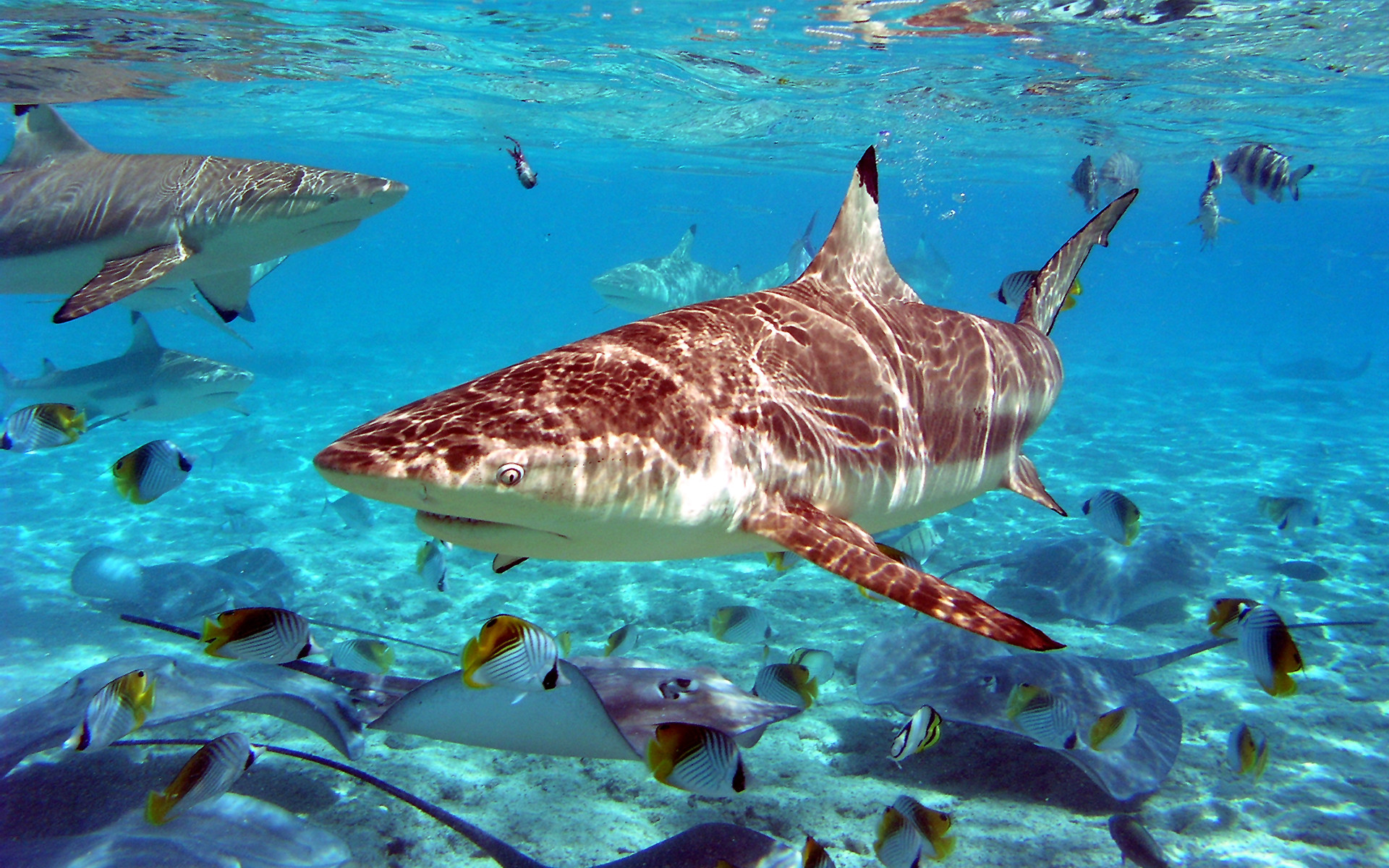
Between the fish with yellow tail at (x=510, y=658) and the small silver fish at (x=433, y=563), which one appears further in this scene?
the small silver fish at (x=433, y=563)

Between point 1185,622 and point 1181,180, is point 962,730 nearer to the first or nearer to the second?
point 1185,622

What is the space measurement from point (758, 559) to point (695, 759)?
8.21 metres

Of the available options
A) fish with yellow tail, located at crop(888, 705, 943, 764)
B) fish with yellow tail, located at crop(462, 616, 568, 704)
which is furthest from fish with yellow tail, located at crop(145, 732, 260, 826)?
fish with yellow tail, located at crop(888, 705, 943, 764)

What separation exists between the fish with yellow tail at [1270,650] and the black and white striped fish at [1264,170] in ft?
20.1

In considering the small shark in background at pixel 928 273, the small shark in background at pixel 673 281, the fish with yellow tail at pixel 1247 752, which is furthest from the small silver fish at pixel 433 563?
the small shark in background at pixel 928 273

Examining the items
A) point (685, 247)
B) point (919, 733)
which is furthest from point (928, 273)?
point (919, 733)

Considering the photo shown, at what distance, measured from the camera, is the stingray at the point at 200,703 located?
3633 mm

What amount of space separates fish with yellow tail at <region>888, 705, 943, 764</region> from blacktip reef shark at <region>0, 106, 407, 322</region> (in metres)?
5.14

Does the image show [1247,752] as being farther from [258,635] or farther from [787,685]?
[258,635]

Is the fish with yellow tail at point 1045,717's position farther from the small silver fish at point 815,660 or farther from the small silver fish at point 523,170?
the small silver fish at point 523,170

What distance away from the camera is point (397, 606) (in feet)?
30.1

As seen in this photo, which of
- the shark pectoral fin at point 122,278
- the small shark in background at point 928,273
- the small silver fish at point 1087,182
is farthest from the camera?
the small shark in background at point 928,273

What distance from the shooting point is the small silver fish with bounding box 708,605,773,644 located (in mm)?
5906

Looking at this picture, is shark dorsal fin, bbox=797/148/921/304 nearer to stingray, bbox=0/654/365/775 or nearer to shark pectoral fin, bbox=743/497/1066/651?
shark pectoral fin, bbox=743/497/1066/651
